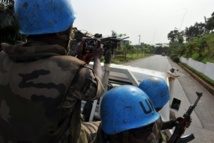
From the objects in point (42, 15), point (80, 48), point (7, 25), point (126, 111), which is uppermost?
point (42, 15)

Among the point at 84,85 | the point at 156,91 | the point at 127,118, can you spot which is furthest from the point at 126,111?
the point at 156,91

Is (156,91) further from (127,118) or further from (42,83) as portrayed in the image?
(42,83)

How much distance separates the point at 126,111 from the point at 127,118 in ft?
0.16

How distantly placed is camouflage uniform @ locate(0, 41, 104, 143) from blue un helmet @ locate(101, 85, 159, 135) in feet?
1.11

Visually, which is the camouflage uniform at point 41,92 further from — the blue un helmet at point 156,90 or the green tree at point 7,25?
the green tree at point 7,25

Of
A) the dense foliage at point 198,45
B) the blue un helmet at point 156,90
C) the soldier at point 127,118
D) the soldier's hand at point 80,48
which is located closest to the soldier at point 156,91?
the blue un helmet at point 156,90

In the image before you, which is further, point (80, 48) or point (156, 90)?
point (156, 90)

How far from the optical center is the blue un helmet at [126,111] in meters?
1.84

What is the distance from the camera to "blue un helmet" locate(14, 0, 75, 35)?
1.57 m

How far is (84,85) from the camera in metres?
1.51

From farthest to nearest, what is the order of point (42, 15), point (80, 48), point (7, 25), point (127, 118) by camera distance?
point (7, 25)
point (80, 48)
point (127, 118)
point (42, 15)

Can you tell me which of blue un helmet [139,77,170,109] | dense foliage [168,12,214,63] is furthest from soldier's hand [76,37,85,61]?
dense foliage [168,12,214,63]

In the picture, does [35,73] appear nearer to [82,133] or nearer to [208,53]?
[82,133]

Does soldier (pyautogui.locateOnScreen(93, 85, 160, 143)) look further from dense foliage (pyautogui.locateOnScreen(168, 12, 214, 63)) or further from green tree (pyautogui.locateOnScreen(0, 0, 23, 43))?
green tree (pyautogui.locateOnScreen(0, 0, 23, 43))
